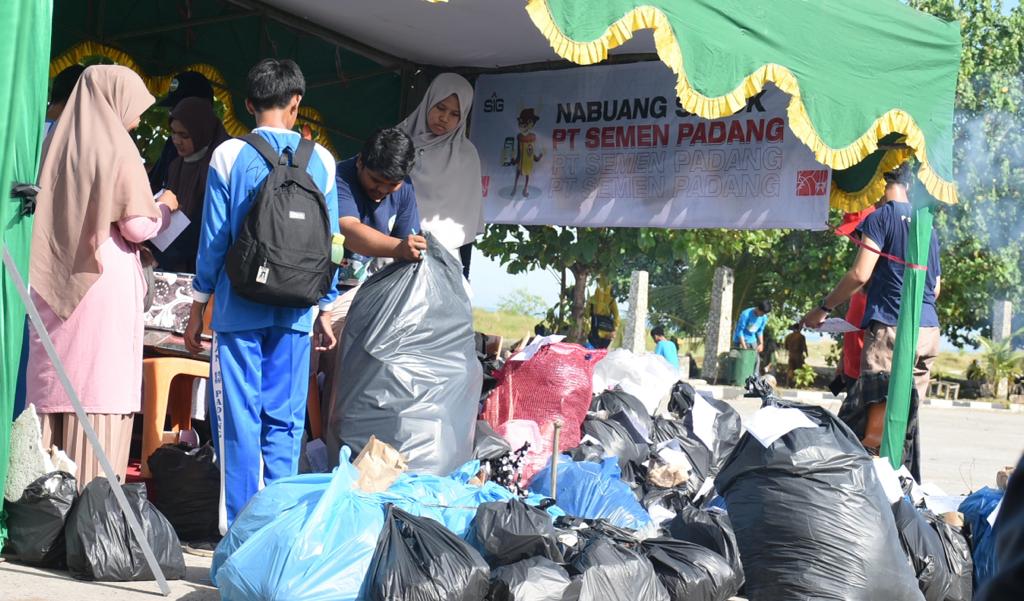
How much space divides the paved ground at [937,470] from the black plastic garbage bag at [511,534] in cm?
93

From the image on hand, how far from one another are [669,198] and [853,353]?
148 cm

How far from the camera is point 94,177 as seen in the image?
4.20 metres

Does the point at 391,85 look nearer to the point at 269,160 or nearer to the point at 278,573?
the point at 269,160

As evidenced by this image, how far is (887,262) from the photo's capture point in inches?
268

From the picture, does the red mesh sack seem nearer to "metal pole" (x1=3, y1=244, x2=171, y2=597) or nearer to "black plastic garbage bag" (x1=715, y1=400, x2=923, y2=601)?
"black plastic garbage bag" (x1=715, y1=400, x2=923, y2=601)

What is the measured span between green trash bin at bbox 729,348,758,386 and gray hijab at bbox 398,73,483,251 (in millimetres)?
16432

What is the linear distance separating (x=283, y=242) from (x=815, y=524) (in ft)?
6.89

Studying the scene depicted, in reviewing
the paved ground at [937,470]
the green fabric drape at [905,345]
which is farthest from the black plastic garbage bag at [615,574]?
the green fabric drape at [905,345]

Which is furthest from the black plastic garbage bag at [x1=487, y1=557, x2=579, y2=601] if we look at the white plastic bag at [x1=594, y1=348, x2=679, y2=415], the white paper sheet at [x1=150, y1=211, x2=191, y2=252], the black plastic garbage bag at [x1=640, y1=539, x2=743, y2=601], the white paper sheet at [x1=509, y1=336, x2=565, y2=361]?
the white plastic bag at [x1=594, y1=348, x2=679, y2=415]

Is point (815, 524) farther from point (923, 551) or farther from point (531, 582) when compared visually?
point (531, 582)

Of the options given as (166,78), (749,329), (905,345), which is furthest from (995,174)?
(166,78)

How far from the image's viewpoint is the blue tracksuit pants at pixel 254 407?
4.25 metres

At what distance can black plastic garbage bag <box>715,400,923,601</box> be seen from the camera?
4.14 metres

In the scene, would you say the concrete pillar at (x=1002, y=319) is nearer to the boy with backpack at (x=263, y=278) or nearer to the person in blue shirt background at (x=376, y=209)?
the person in blue shirt background at (x=376, y=209)
